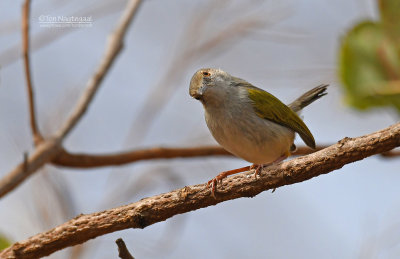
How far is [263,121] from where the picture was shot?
11.7 ft

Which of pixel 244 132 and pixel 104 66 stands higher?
pixel 104 66

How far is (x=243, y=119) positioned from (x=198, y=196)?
94cm

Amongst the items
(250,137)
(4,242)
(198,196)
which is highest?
(250,137)

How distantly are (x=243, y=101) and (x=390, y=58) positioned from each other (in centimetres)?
105

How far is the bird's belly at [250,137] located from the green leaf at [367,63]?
56 centimetres

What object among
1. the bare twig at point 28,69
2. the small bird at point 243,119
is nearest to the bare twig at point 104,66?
the bare twig at point 28,69

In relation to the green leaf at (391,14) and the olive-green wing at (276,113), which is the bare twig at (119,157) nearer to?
the olive-green wing at (276,113)

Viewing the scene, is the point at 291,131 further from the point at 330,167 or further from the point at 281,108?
the point at 330,167

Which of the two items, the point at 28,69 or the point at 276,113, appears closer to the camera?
the point at 276,113

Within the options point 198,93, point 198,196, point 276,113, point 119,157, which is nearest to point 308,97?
point 276,113

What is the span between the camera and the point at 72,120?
4.18 metres

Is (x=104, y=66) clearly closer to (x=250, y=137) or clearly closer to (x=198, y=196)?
(x=250, y=137)

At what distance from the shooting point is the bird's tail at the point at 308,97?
13.7 feet

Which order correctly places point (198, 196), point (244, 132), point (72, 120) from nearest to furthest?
1. point (198, 196)
2. point (244, 132)
3. point (72, 120)
